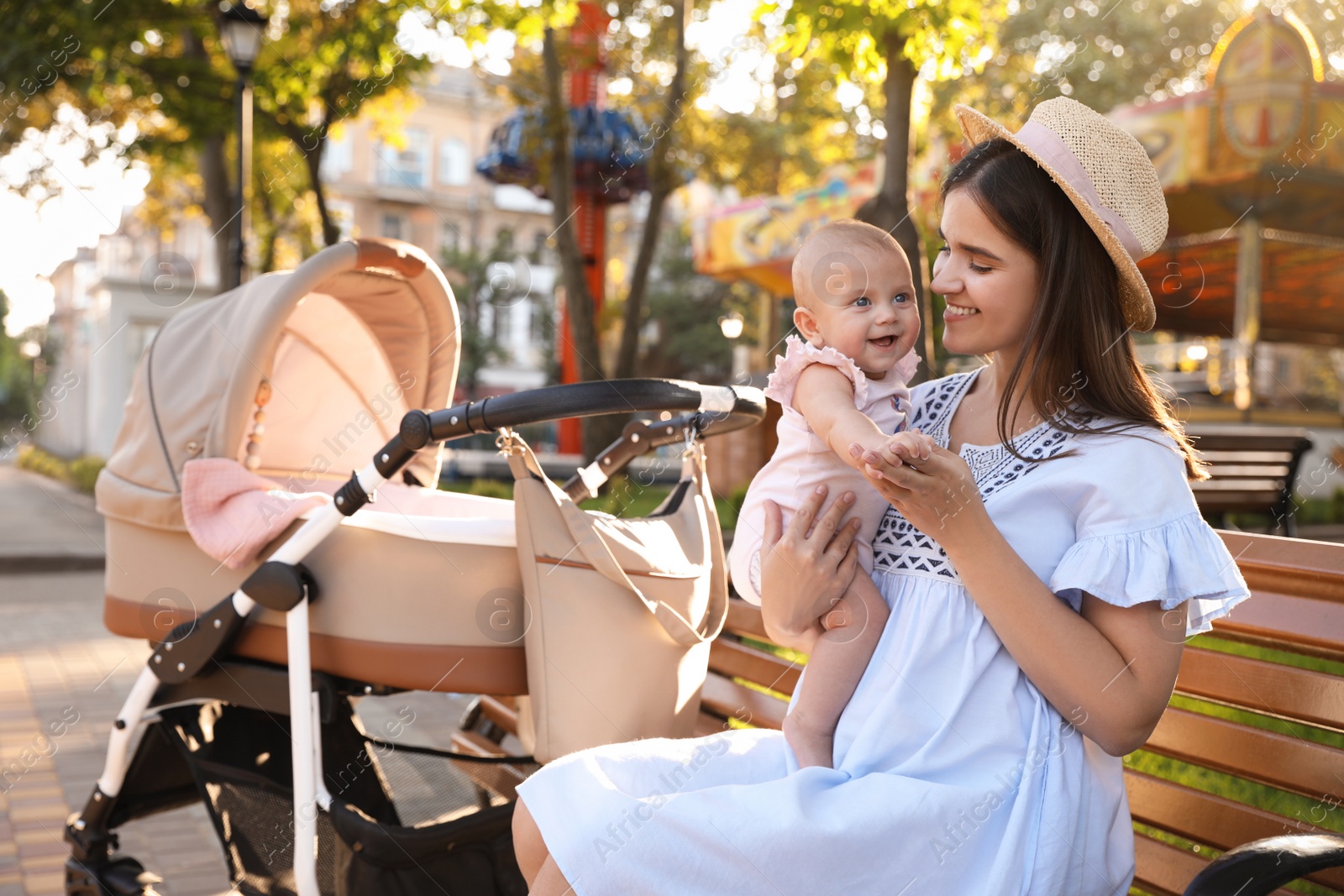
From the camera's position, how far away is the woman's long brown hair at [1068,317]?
1.63m

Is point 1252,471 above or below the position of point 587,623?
below

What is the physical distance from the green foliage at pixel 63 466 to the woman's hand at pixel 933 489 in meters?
9.95

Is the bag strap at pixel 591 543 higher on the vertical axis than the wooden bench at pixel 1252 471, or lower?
higher

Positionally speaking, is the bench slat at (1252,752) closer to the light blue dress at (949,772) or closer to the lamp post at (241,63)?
the light blue dress at (949,772)

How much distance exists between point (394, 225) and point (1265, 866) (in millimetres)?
47377

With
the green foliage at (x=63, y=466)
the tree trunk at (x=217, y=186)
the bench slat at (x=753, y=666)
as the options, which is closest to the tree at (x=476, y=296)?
the green foliage at (x=63, y=466)

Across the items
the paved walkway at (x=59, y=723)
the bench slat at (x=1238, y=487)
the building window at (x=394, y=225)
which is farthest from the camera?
the building window at (x=394, y=225)

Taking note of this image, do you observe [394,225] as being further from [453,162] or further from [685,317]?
[685,317]

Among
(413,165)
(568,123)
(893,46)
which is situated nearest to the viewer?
(893,46)

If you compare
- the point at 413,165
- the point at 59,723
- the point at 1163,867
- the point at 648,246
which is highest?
the point at 413,165

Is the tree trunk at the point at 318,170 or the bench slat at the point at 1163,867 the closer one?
the bench slat at the point at 1163,867

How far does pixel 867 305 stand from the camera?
1.83 meters

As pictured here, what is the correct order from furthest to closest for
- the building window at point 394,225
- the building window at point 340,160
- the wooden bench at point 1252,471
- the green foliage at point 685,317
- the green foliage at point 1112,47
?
1. the building window at point 394,225
2. the building window at point 340,160
3. the green foliage at point 685,317
4. the green foliage at point 1112,47
5. the wooden bench at point 1252,471

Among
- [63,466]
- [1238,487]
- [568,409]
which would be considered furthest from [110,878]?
[63,466]
